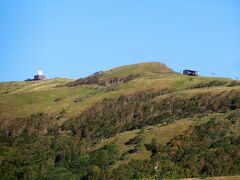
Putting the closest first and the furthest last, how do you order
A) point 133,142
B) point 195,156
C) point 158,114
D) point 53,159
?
point 195,156, point 133,142, point 53,159, point 158,114

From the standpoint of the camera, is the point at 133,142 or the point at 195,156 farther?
the point at 133,142

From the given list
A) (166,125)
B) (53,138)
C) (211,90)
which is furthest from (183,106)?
(53,138)

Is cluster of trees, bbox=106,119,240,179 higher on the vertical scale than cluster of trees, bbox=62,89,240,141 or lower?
lower

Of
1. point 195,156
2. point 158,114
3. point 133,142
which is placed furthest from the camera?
point 158,114

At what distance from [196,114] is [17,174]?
6296cm

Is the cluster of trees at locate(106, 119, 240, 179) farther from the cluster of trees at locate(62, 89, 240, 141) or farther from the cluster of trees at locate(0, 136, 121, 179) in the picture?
the cluster of trees at locate(62, 89, 240, 141)

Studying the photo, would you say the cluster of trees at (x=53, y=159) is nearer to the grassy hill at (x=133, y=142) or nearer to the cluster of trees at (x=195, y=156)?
the grassy hill at (x=133, y=142)

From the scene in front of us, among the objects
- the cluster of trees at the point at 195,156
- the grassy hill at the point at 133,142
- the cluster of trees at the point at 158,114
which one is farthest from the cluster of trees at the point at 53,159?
the cluster of trees at the point at 158,114

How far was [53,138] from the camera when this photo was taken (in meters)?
177

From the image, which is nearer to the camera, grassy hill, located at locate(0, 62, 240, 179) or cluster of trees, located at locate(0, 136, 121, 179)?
grassy hill, located at locate(0, 62, 240, 179)

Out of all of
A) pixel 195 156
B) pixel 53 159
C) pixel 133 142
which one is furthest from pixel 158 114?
pixel 195 156

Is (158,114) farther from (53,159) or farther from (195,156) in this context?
(195,156)

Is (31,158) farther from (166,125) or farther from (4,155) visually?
(166,125)

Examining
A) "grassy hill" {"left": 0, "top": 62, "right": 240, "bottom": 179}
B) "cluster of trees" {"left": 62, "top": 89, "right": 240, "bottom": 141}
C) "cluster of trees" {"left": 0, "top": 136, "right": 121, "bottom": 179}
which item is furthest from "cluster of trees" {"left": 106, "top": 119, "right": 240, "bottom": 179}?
"cluster of trees" {"left": 62, "top": 89, "right": 240, "bottom": 141}
